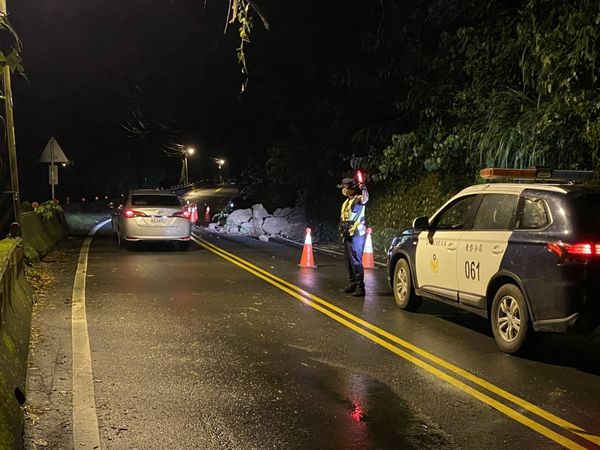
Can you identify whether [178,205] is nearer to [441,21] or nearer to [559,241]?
[441,21]

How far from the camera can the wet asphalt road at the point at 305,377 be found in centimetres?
466

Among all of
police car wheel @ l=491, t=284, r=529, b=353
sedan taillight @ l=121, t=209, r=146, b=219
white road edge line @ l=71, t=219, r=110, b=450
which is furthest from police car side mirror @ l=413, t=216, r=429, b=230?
sedan taillight @ l=121, t=209, r=146, b=219

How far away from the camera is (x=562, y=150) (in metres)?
12.6

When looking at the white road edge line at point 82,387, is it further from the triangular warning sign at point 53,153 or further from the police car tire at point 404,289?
the triangular warning sign at point 53,153

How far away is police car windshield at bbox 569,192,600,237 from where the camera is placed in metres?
6.29

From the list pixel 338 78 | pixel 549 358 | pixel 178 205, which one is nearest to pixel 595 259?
pixel 549 358

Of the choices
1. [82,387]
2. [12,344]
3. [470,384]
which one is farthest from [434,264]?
[12,344]

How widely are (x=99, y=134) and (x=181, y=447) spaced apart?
3164 inches

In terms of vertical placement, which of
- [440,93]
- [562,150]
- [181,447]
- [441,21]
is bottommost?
[181,447]

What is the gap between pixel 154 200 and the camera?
17641 mm

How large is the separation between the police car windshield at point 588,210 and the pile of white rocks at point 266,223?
Answer: 59.9 feet

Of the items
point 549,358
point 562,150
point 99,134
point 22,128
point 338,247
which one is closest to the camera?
point 549,358

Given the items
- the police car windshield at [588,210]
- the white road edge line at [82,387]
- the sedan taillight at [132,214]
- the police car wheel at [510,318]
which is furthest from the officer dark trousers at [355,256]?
the sedan taillight at [132,214]

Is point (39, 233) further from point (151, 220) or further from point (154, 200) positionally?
point (154, 200)
